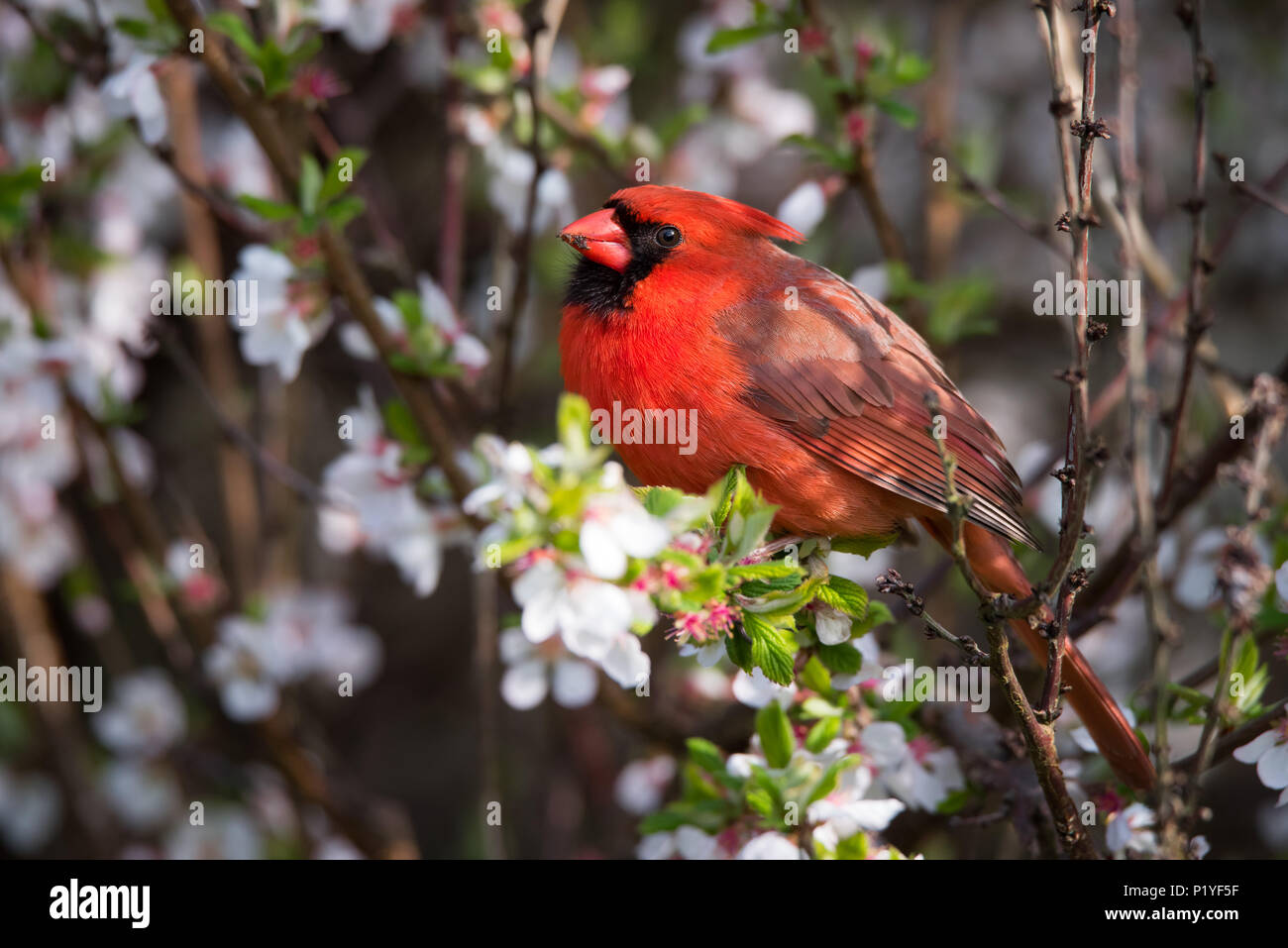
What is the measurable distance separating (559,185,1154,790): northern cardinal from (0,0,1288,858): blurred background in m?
0.33

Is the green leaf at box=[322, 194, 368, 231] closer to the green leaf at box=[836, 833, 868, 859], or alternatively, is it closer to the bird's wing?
the bird's wing

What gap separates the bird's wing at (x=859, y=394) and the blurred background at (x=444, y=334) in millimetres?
339

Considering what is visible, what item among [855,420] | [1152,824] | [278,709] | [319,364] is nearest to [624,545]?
[855,420]

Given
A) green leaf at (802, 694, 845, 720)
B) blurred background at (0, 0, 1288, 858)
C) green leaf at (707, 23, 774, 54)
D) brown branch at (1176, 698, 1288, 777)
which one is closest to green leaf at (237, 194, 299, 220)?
blurred background at (0, 0, 1288, 858)

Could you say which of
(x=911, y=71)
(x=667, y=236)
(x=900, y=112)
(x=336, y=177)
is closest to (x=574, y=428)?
(x=667, y=236)

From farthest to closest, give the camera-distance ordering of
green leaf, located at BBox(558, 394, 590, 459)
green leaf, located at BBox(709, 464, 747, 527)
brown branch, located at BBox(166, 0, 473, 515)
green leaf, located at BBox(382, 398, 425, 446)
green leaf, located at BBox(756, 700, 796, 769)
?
green leaf, located at BBox(382, 398, 425, 446), brown branch, located at BBox(166, 0, 473, 515), green leaf, located at BBox(756, 700, 796, 769), green leaf, located at BBox(709, 464, 747, 527), green leaf, located at BBox(558, 394, 590, 459)

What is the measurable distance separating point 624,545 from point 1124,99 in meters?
1.64

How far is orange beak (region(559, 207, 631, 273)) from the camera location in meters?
2.60

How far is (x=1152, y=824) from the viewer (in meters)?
2.28

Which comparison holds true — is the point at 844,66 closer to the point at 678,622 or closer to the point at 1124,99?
the point at 1124,99

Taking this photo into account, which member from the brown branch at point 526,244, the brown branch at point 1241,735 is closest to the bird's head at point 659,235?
the brown branch at point 526,244

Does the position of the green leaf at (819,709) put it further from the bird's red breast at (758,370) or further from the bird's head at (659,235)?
the bird's head at (659,235)

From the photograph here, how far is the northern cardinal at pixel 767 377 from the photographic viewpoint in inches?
98.2

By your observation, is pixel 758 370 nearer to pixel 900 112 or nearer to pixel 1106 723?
pixel 900 112
